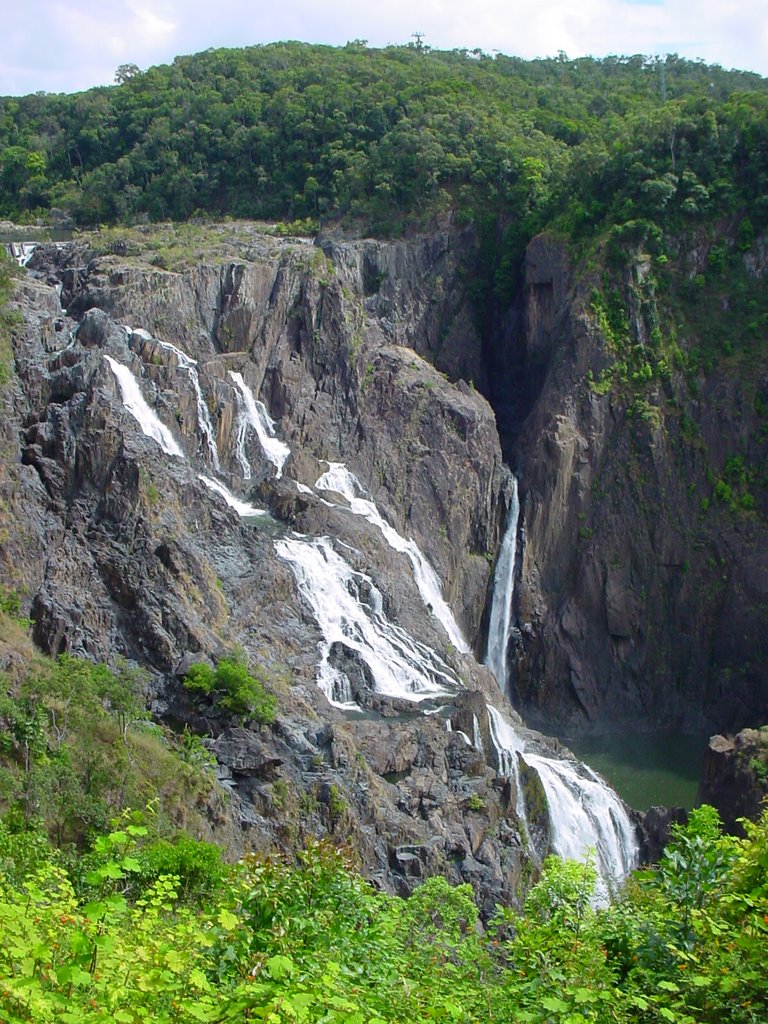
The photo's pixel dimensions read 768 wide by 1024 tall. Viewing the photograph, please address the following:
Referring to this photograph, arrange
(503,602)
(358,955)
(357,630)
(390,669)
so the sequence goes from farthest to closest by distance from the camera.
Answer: (503,602) → (357,630) → (390,669) → (358,955)

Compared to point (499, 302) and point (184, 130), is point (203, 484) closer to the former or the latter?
point (499, 302)

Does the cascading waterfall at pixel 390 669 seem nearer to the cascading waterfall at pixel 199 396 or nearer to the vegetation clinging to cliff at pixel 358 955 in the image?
the cascading waterfall at pixel 199 396

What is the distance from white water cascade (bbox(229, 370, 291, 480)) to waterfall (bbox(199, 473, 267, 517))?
1.66 metres

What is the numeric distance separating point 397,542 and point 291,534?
7257 millimetres

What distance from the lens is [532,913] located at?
1465 cm

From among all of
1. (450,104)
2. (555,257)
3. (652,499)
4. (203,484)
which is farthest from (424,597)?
(450,104)

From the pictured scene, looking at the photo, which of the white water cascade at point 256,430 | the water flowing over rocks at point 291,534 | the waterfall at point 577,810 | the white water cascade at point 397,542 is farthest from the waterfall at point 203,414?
the waterfall at point 577,810

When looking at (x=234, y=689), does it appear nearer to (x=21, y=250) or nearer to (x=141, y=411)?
(x=141, y=411)

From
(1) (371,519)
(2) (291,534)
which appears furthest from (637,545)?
(2) (291,534)

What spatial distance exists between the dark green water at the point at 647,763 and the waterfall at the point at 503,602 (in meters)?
4.53

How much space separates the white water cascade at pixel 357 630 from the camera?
133 feet

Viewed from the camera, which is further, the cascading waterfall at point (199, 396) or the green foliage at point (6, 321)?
the cascading waterfall at point (199, 396)

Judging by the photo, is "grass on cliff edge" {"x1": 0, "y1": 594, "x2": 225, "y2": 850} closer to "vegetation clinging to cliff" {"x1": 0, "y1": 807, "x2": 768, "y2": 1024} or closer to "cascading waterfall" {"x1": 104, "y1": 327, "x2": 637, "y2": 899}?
"cascading waterfall" {"x1": 104, "y1": 327, "x2": 637, "y2": 899}

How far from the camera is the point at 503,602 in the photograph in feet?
183
